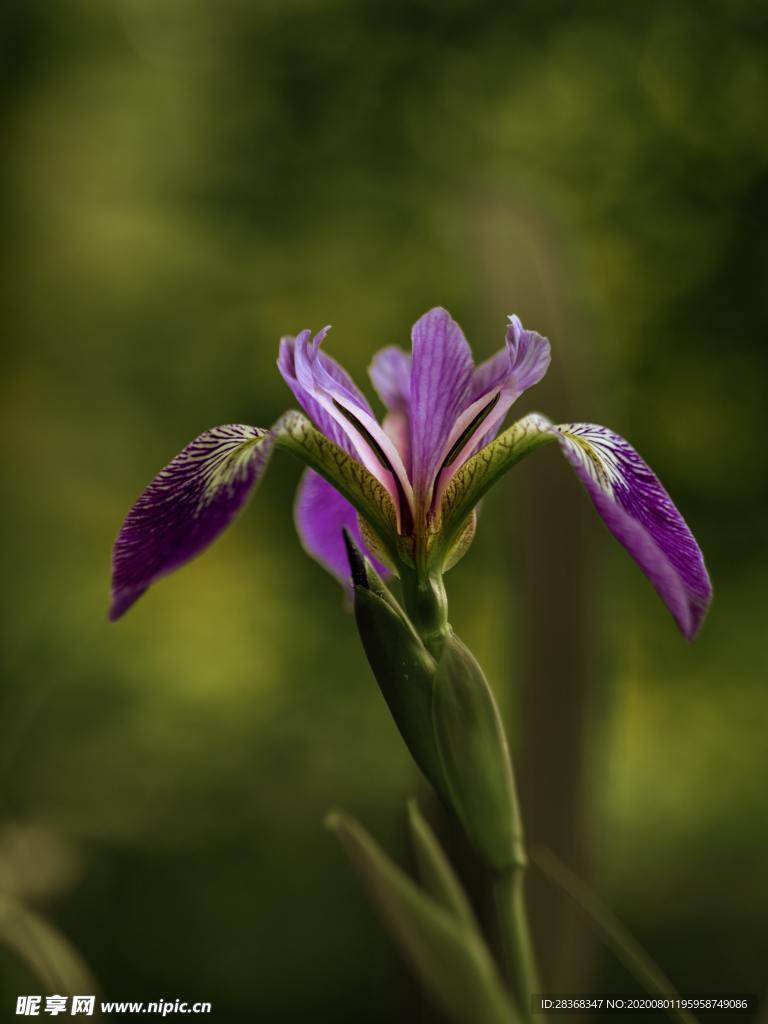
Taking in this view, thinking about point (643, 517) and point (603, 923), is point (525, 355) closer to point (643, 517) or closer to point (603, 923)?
point (643, 517)

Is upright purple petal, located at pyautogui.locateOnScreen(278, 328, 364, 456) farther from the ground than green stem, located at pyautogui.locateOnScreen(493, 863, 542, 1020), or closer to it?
farther from the ground

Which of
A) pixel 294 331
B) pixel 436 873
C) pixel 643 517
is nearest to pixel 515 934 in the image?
pixel 436 873

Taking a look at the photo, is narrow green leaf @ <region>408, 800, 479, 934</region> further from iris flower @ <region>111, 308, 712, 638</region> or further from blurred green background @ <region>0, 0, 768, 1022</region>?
blurred green background @ <region>0, 0, 768, 1022</region>

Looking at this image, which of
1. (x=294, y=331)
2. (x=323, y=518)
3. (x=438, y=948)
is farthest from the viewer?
(x=294, y=331)

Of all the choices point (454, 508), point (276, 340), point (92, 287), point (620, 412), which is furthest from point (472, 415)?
point (92, 287)

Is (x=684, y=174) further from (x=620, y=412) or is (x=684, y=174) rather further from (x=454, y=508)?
(x=454, y=508)

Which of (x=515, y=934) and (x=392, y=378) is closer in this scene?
(x=515, y=934)

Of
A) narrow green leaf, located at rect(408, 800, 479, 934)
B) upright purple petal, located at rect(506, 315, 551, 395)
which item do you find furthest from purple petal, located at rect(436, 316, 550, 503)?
narrow green leaf, located at rect(408, 800, 479, 934)
